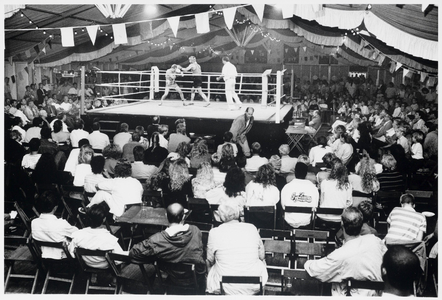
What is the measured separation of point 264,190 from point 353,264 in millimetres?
1641

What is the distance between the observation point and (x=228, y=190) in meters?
4.41

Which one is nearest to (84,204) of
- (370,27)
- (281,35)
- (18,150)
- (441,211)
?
(18,150)

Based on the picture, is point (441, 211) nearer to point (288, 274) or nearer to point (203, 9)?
point (288, 274)

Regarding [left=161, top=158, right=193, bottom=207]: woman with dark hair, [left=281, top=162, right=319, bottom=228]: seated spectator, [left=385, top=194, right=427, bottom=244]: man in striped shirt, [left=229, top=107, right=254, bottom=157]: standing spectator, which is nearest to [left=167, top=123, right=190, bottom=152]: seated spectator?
[left=229, top=107, right=254, bottom=157]: standing spectator

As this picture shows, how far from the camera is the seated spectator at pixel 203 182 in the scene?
473 centimetres

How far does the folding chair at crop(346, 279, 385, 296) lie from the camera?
2.65 meters

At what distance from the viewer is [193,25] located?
9172 millimetres

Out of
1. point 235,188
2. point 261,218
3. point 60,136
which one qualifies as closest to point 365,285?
point 261,218

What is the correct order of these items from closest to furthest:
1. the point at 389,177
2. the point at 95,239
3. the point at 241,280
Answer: the point at 241,280 < the point at 95,239 < the point at 389,177

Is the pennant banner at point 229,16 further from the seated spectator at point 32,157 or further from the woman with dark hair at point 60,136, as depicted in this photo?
the woman with dark hair at point 60,136

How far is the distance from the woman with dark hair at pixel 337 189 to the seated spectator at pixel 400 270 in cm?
194

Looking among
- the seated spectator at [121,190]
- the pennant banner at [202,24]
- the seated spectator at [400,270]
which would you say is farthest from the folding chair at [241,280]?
the pennant banner at [202,24]

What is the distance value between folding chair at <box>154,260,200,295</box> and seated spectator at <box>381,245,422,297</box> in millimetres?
1236

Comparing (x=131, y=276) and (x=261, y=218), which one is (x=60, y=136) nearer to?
(x=261, y=218)
